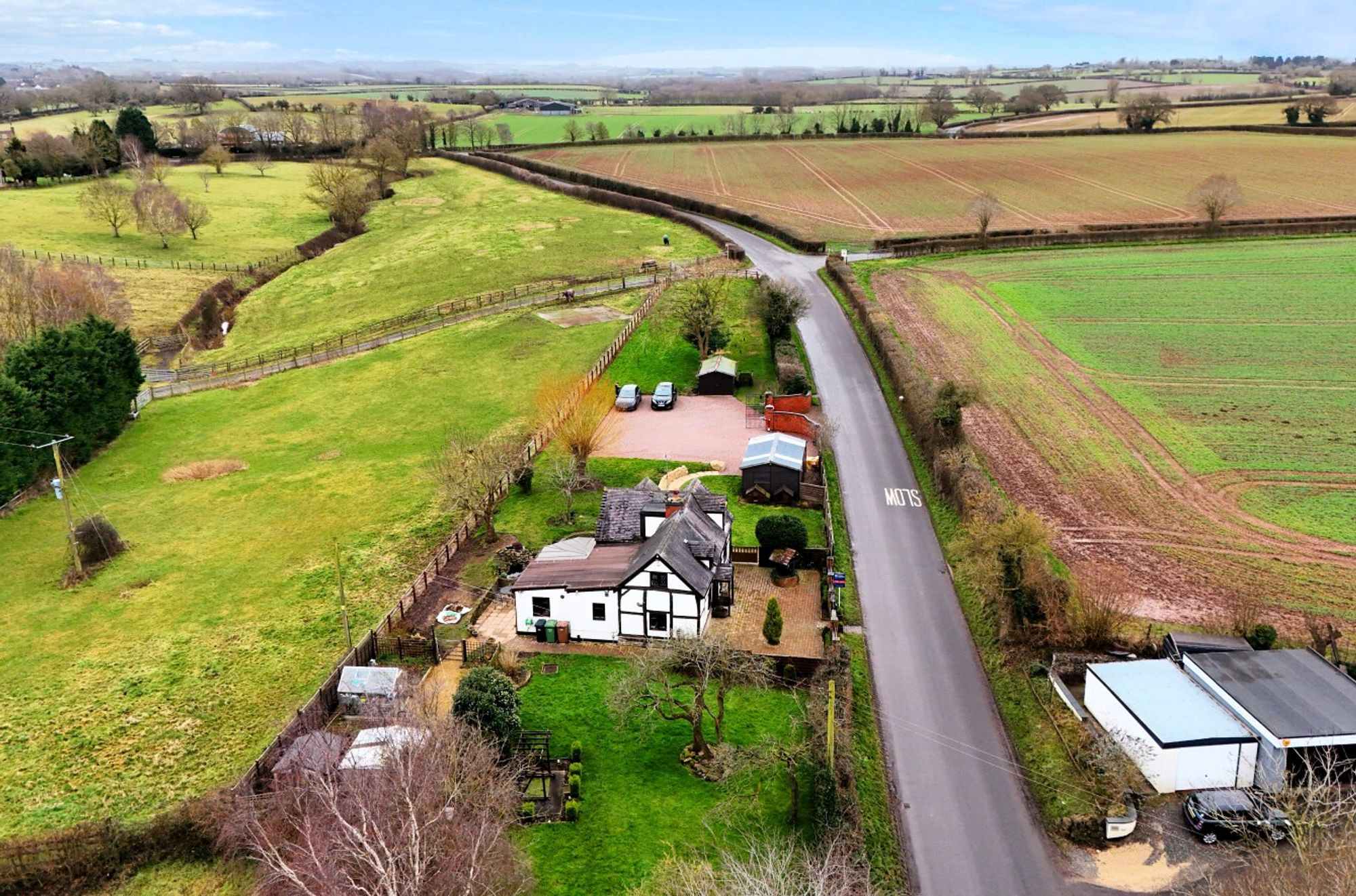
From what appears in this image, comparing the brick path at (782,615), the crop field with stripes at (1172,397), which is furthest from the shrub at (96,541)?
the crop field with stripes at (1172,397)

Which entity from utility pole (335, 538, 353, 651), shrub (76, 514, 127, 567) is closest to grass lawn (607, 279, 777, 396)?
utility pole (335, 538, 353, 651)

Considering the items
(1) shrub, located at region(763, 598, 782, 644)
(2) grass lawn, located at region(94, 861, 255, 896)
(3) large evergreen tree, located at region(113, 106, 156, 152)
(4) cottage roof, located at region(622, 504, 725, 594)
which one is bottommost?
(2) grass lawn, located at region(94, 861, 255, 896)

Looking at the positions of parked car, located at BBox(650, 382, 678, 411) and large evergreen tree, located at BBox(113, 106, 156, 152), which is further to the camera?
large evergreen tree, located at BBox(113, 106, 156, 152)

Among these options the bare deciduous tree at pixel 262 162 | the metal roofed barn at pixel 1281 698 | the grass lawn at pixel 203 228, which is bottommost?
the metal roofed barn at pixel 1281 698

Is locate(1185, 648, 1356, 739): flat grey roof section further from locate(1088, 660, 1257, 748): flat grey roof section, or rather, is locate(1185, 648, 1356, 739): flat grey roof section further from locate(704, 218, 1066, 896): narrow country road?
locate(704, 218, 1066, 896): narrow country road

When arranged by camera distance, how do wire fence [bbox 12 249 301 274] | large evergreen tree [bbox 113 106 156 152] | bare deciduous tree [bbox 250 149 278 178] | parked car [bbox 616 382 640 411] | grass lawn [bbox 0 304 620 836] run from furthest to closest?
bare deciduous tree [bbox 250 149 278 178] → large evergreen tree [bbox 113 106 156 152] → wire fence [bbox 12 249 301 274] → parked car [bbox 616 382 640 411] → grass lawn [bbox 0 304 620 836]

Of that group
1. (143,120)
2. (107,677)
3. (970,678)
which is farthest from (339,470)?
(143,120)

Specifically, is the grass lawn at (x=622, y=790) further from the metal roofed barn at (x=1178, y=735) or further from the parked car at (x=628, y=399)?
the parked car at (x=628, y=399)

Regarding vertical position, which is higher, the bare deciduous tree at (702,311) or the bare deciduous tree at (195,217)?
the bare deciduous tree at (195,217)
